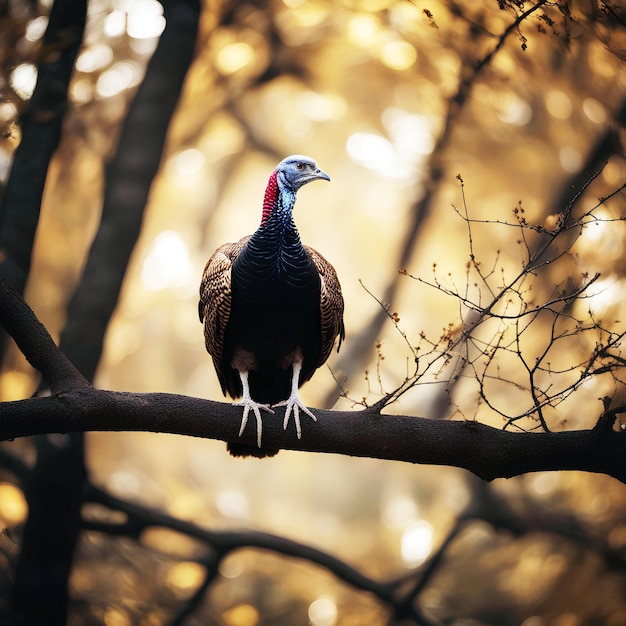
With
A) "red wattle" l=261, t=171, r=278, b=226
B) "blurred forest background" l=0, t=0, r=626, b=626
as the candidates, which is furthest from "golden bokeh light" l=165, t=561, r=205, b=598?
"red wattle" l=261, t=171, r=278, b=226

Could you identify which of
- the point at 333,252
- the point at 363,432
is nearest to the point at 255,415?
the point at 363,432

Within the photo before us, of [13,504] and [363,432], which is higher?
[13,504]

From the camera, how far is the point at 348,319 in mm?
6461

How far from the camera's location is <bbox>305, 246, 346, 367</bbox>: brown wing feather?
309 cm

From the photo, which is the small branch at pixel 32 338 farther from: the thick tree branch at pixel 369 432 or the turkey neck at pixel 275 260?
the turkey neck at pixel 275 260

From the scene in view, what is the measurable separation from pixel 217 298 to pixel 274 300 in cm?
24

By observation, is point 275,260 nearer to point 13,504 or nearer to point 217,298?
point 217,298

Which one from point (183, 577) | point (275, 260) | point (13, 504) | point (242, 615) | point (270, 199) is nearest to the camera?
point (275, 260)

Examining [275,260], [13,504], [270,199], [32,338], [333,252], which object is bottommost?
[32,338]

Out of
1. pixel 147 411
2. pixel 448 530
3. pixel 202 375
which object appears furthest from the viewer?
pixel 202 375

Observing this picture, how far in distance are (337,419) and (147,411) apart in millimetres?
667

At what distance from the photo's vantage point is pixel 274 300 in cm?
302

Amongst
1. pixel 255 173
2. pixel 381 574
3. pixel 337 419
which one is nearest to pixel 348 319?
pixel 255 173

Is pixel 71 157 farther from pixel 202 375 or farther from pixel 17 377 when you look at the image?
pixel 202 375
